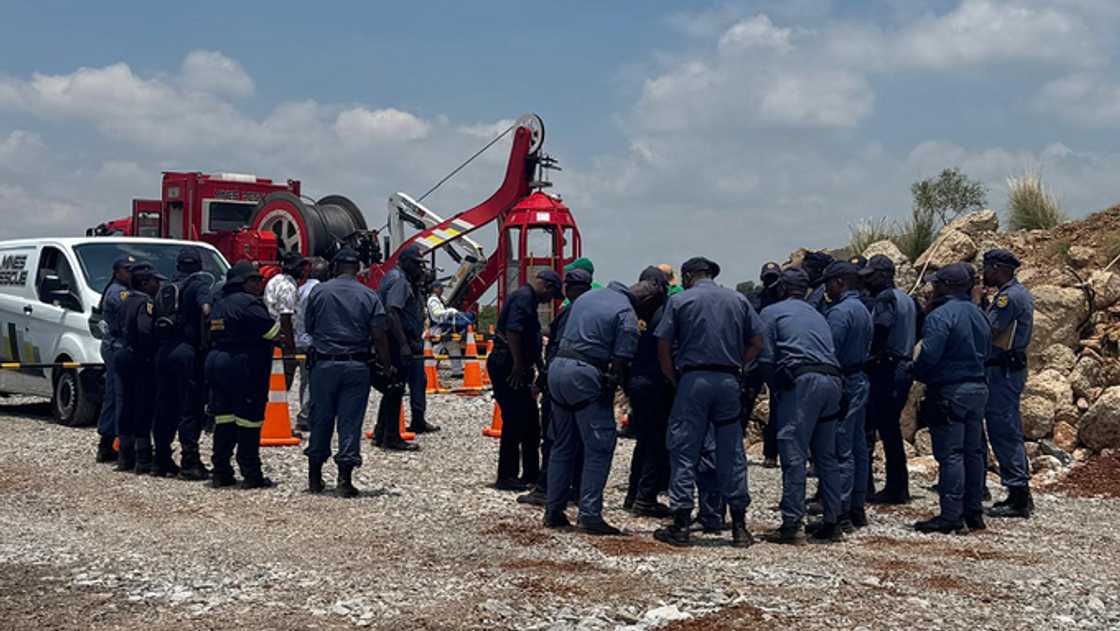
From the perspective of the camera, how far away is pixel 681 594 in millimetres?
6473

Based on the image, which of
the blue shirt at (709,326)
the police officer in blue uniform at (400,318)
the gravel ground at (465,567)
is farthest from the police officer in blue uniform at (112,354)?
the blue shirt at (709,326)

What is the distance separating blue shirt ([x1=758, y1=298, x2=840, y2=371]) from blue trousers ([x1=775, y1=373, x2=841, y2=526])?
0.41 feet

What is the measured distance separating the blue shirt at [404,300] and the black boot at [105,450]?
8.68 ft

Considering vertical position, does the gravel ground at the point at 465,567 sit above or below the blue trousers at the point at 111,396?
below

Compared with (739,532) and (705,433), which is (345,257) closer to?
(705,433)

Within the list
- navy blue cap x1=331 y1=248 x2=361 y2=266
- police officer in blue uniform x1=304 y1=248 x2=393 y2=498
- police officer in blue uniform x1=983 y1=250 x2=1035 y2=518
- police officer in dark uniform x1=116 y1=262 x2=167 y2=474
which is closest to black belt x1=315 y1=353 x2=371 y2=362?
police officer in blue uniform x1=304 y1=248 x2=393 y2=498

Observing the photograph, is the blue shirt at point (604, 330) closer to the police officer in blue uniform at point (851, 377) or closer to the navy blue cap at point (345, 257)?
the police officer in blue uniform at point (851, 377)

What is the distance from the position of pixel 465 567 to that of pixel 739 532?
187cm

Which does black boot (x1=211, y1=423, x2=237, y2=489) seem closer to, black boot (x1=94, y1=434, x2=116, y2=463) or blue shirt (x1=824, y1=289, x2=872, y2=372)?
black boot (x1=94, y1=434, x2=116, y2=463)

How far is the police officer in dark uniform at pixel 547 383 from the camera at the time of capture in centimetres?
902

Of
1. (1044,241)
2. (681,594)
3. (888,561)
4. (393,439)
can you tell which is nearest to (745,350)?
(888,561)

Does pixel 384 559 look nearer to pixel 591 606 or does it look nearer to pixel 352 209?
pixel 591 606

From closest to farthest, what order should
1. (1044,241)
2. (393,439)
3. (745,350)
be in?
(745,350) → (393,439) → (1044,241)

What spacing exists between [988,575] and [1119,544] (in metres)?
1.85
